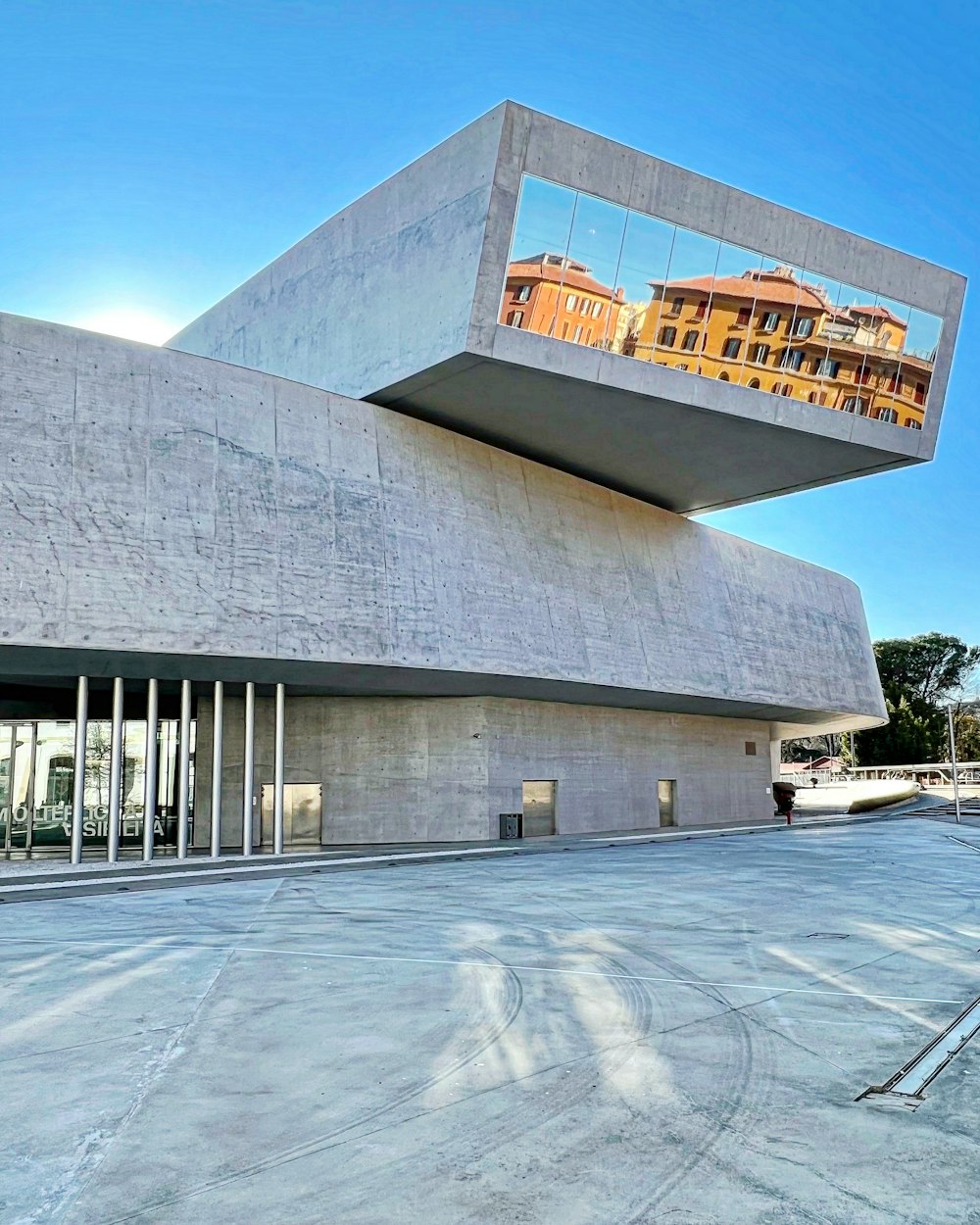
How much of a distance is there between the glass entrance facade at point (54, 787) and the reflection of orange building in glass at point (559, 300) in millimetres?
13210

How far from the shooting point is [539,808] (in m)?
28.2

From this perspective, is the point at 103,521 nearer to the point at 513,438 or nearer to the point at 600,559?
the point at 513,438

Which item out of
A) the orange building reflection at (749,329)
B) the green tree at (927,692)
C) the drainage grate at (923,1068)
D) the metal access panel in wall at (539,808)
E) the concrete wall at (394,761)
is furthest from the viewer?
the green tree at (927,692)

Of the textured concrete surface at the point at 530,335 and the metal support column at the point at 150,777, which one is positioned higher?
the textured concrete surface at the point at 530,335

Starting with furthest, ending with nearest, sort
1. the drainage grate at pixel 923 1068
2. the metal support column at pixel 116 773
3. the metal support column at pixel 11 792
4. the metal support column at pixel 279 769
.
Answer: the metal support column at pixel 11 792, the metal support column at pixel 279 769, the metal support column at pixel 116 773, the drainage grate at pixel 923 1068

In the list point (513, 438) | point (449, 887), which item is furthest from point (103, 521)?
point (513, 438)

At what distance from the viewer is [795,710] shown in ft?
119

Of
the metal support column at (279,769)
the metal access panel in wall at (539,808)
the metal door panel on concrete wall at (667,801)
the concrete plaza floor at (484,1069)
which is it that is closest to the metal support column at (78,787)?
the metal support column at (279,769)

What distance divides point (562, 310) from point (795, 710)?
67.6 ft

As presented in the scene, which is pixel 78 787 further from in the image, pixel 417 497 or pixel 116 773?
pixel 417 497

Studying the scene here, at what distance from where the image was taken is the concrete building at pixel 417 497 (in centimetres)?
1866

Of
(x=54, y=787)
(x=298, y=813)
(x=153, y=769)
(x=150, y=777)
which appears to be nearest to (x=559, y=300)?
(x=153, y=769)

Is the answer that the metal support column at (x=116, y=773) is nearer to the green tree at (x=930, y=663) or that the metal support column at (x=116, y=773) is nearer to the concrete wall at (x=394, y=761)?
the concrete wall at (x=394, y=761)

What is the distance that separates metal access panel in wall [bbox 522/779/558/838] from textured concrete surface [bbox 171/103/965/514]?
8.80 metres
